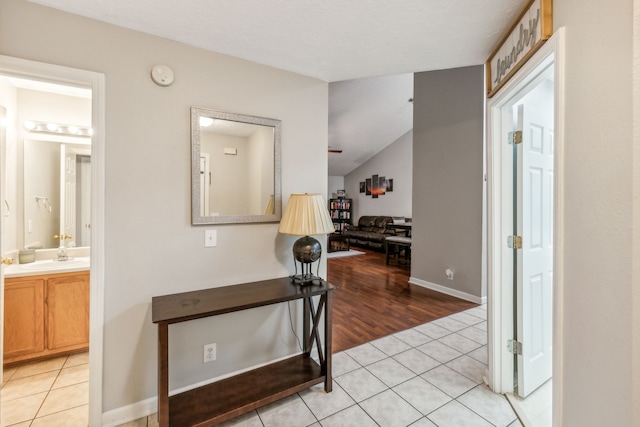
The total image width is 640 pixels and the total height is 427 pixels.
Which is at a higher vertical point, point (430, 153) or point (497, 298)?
point (430, 153)

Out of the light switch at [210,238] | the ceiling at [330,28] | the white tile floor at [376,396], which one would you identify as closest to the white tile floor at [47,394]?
the white tile floor at [376,396]

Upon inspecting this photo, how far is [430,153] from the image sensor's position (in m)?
4.26

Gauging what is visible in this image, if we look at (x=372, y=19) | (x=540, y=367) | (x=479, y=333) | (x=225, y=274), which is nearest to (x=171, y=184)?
(x=225, y=274)

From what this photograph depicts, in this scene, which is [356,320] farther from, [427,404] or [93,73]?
[93,73]

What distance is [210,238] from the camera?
194 cm

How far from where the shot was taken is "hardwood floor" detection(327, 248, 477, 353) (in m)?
2.91

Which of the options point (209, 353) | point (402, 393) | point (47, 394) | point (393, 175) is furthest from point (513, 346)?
point (393, 175)

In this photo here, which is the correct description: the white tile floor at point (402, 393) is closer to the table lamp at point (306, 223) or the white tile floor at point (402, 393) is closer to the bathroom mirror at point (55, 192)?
the table lamp at point (306, 223)

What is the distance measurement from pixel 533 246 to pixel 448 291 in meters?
2.31

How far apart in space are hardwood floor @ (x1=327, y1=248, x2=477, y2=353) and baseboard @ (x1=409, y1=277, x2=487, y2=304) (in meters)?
0.07

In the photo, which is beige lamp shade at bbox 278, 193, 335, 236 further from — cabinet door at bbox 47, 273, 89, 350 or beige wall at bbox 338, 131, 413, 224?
beige wall at bbox 338, 131, 413, 224

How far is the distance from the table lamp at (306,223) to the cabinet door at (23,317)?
196 cm

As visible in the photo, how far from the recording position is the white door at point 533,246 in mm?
1848

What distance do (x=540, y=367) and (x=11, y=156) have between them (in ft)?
13.9
